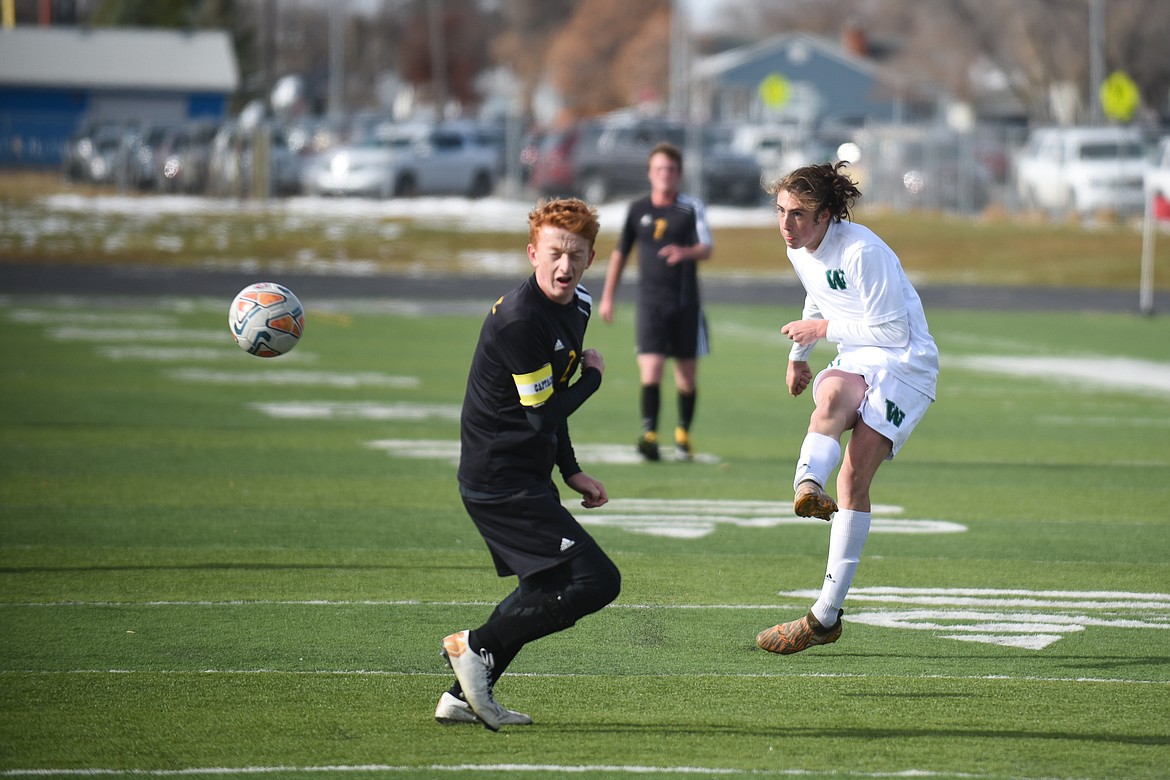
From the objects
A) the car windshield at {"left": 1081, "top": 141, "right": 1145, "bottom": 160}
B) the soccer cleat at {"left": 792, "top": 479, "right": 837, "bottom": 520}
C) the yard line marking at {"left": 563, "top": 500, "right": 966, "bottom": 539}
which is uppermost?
the car windshield at {"left": 1081, "top": 141, "right": 1145, "bottom": 160}

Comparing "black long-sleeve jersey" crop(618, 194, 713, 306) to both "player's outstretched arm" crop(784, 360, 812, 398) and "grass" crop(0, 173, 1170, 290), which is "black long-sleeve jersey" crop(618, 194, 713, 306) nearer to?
"player's outstretched arm" crop(784, 360, 812, 398)

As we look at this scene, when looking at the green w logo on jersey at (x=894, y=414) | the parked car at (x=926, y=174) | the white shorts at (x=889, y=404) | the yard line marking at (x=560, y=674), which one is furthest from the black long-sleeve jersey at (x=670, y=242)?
the parked car at (x=926, y=174)

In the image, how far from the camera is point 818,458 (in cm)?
669

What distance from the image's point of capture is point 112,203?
1651 inches

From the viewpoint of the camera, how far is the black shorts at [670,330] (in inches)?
497

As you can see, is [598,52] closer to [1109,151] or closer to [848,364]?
[1109,151]

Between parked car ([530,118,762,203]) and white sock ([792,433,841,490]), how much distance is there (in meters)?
33.8

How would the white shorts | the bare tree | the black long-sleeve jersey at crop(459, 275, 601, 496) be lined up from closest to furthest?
the black long-sleeve jersey at crop(459, 275, 601, 496) → the white shorts → the bare tree

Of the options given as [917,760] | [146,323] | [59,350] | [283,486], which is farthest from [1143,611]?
[146,323]

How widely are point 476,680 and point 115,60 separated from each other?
67.0 metres

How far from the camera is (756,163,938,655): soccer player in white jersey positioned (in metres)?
6.73

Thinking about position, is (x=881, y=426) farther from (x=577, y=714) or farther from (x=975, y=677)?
(x=577, y=714)

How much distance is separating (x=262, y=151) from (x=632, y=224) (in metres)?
31.9

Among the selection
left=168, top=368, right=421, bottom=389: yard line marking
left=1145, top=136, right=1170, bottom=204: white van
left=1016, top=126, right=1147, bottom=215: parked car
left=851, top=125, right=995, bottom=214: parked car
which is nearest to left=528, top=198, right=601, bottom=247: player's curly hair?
left=168, top=368, right=421, bottom=389: yard line marking
